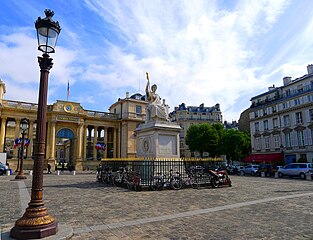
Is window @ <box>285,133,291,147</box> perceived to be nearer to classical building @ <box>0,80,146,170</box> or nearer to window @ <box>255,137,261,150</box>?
window @ <box>255,137,261,150</box>

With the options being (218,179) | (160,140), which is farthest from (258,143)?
(160,140)

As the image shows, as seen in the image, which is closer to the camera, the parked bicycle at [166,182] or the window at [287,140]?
the parked bicycle at [166,182]

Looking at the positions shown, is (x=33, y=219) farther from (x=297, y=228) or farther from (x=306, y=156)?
(x=306, y=156)

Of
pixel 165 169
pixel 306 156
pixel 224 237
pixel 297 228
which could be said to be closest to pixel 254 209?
pixel 297 228

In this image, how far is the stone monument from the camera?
1509 cm

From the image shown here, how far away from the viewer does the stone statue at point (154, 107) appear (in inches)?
634

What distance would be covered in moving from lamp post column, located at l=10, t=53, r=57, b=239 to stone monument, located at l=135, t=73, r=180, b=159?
9.55 meters

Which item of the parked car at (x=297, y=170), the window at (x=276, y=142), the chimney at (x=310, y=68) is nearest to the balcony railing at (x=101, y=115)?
the window at (x=276, y=142)

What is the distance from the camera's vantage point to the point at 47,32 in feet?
18.8

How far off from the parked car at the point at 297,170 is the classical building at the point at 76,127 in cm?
2818

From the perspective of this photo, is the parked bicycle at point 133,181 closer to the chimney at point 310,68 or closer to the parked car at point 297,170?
the parked car at point 297,170

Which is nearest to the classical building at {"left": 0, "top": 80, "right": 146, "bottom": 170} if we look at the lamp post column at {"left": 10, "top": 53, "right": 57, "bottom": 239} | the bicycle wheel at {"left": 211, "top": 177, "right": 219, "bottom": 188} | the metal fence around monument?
the metal fence around monument

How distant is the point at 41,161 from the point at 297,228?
638 cm

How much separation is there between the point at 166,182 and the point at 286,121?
3806 centimetres
